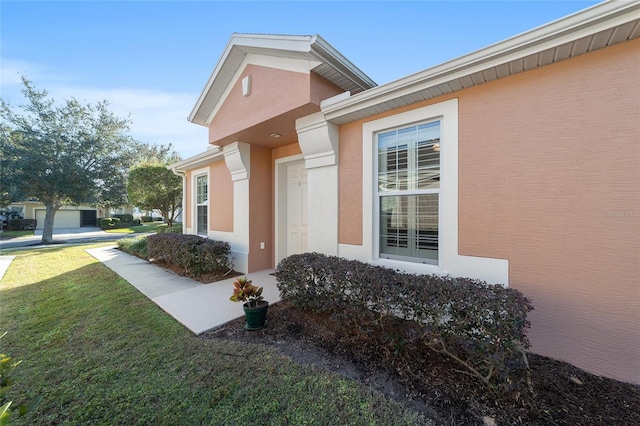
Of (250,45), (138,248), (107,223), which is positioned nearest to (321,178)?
(250,45)

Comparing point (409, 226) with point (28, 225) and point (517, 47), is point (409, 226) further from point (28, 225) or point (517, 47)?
point (28, 225)

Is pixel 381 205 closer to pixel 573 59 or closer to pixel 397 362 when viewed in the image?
pixel 397 362

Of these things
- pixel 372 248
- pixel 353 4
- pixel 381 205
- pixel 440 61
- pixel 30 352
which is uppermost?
pixel 353 4

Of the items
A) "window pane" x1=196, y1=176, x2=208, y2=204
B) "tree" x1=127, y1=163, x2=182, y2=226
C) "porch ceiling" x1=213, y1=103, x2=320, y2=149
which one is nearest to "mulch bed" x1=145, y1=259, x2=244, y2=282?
"window pane" x1=196, y1=176, x2=208, y2=204

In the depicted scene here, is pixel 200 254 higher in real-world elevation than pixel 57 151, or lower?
lower

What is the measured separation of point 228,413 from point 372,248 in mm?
2890

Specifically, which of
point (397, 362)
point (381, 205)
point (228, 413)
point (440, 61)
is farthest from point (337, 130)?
point (228, 413)

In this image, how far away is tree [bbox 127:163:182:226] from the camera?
12500 millimetres

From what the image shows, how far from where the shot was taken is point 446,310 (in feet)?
8.39

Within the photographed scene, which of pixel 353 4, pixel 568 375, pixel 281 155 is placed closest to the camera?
pixel 568 375

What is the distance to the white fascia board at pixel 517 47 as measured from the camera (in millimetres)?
2322

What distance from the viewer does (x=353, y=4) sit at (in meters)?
4.61

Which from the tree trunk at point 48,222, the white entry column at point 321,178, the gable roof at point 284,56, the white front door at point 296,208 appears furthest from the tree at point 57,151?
the white entry column at point 321,178

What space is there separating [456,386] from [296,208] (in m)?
4.86
